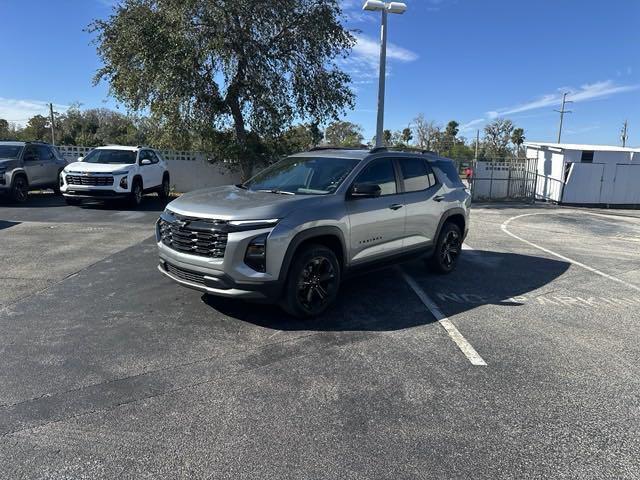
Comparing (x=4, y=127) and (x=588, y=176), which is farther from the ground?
(x=4, y=127)

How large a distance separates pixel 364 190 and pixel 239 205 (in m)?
1.41

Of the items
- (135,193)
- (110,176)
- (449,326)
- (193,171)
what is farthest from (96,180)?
(449,326)

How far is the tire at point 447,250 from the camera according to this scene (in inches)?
273

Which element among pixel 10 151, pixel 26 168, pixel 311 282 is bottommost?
pixel 311 282

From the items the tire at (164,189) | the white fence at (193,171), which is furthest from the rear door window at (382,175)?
the white fence at (193,171)

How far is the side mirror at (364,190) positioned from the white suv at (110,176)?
9698 millimetres

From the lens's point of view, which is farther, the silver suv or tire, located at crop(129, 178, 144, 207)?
tire, located at crop(129, 178, 144, 207)

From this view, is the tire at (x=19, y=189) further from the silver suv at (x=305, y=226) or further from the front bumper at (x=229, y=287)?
the front bumper at (x=229, y=287)

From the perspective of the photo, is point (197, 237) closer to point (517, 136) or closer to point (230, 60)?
point (230, 60)

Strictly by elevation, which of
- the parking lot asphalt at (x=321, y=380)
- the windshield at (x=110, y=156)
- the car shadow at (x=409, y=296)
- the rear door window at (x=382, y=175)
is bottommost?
the parking lot asphalt at (x=321, y=380)

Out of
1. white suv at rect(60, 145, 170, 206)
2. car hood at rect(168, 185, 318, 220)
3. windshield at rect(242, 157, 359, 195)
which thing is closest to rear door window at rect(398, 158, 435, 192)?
windshield at rect(242, 157, 359, 195)

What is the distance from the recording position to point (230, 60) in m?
15.8

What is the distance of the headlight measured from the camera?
14.4 feet

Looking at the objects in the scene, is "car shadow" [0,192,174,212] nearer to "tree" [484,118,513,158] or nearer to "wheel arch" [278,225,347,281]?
"wheel arch" [278,225,347,281]
